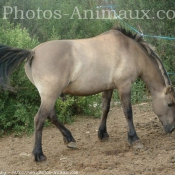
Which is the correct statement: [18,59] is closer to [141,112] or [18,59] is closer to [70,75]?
[70,75]

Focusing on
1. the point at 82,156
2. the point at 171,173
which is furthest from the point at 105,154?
the point at 171,173

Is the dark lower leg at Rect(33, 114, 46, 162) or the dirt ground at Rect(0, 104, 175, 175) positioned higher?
the dark lower leg at Rect(33, 114, 46, 162)

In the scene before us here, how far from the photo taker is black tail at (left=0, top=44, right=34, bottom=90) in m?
5.15

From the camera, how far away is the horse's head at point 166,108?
585 centimetres

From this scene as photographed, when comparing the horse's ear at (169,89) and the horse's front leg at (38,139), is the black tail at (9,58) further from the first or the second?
the horse's ear at (169,89)

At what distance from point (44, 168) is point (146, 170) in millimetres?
1271

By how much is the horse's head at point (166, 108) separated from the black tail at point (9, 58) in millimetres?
2047

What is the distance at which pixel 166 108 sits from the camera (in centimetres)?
586

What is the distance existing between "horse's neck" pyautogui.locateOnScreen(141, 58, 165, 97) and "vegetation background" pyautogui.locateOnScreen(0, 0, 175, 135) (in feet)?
3.31

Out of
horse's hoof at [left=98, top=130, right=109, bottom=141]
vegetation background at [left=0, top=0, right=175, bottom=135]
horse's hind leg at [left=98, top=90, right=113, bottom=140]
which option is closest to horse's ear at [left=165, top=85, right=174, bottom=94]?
horse's hind leg at [left=98, top=90, right=113, bottom=140]

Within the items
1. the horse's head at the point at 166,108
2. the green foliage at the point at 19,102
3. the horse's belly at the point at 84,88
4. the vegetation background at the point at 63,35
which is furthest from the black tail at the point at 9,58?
the horse's head at the point at 166,108

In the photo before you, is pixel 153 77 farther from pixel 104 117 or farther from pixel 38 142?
pixel 38 142

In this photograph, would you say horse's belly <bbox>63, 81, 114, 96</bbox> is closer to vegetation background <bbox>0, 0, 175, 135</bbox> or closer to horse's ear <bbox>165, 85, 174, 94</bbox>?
vegetation background <bbox>0, 0, 175, 135</bbox>

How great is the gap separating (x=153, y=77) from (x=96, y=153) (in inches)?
56.5
